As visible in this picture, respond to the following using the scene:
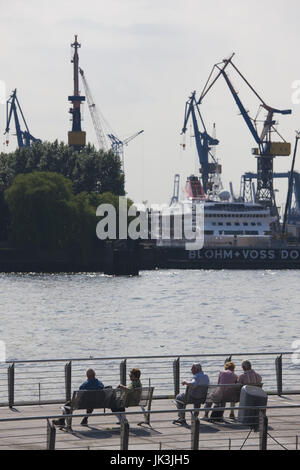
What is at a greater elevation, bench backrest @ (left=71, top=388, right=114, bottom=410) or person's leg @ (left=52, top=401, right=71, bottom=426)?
bench backrest @ (left=71, top=388, right=114, bottom=410)

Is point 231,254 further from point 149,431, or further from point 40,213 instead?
point 149,431

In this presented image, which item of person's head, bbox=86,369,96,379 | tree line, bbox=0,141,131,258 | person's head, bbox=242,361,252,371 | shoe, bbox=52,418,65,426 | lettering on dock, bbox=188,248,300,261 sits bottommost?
shoe, bbox=52,418,65,426

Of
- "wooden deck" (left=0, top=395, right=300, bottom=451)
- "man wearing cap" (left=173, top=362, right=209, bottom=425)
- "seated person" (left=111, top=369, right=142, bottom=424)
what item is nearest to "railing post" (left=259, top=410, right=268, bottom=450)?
"wooden deck" (left=0, top=395, right=300, bottom=451)

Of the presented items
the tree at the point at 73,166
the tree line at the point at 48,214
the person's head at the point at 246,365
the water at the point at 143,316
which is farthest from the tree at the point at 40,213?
the person's head at the point at 246,365

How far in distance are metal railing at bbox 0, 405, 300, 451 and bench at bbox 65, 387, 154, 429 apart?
1.06ft

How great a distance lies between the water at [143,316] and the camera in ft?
158

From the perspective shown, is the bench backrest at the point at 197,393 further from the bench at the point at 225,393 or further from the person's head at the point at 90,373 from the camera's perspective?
the person's head at the point at 90,373

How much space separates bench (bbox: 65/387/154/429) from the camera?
19562mm

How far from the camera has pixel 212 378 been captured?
34.9 meters

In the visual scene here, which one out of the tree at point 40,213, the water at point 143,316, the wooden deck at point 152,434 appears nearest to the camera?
the wooden deck at point 152,434

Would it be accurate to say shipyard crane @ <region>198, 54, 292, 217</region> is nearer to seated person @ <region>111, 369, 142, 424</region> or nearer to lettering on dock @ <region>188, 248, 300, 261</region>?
lettering on dock @ <region>188, 248, 300, 261</region>

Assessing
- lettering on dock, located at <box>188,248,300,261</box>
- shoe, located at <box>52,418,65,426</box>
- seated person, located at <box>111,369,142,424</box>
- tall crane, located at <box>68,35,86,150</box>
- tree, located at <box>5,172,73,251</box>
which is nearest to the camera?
shoe, located at <box>52,418,65,426</box>
